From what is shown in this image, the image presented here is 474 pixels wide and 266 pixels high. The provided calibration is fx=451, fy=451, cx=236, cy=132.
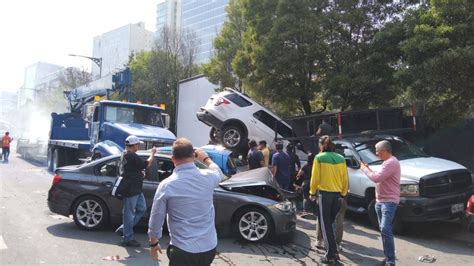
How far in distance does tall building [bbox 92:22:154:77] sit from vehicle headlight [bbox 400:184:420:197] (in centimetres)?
8564

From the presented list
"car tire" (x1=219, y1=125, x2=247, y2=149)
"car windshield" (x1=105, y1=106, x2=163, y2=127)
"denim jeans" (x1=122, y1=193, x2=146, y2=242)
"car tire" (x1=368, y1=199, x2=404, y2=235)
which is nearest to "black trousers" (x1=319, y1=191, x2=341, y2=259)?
"car tire" (x1=368, y1=199, x2=404, y2=235)

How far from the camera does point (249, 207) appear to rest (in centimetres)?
728

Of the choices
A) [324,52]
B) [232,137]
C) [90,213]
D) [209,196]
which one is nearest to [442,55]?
[324,52]

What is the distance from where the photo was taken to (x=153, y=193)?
296 inches

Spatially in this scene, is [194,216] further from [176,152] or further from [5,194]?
[5,194]

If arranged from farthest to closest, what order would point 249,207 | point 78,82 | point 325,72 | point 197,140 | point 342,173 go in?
point 78,82
point 197,140
point 325,72
point 249,207
point 342,173

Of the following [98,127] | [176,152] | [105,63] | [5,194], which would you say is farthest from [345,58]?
[105,63]

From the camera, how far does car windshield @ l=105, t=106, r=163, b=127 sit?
44.7 ft

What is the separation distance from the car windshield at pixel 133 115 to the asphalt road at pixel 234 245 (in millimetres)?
4581

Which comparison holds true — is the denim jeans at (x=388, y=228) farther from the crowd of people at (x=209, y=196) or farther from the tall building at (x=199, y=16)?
the tall building at (x=199, y=16)

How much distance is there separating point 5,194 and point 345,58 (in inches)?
405

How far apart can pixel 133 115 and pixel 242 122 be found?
3384 millimetres

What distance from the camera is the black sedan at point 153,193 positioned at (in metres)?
7.20

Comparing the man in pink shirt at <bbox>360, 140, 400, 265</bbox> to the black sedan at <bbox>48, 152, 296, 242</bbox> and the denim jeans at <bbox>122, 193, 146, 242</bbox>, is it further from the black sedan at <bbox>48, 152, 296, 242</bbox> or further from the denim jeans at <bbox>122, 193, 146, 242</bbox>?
the denim jeans at <bbox>122, 193, 146, 242</bbox>
